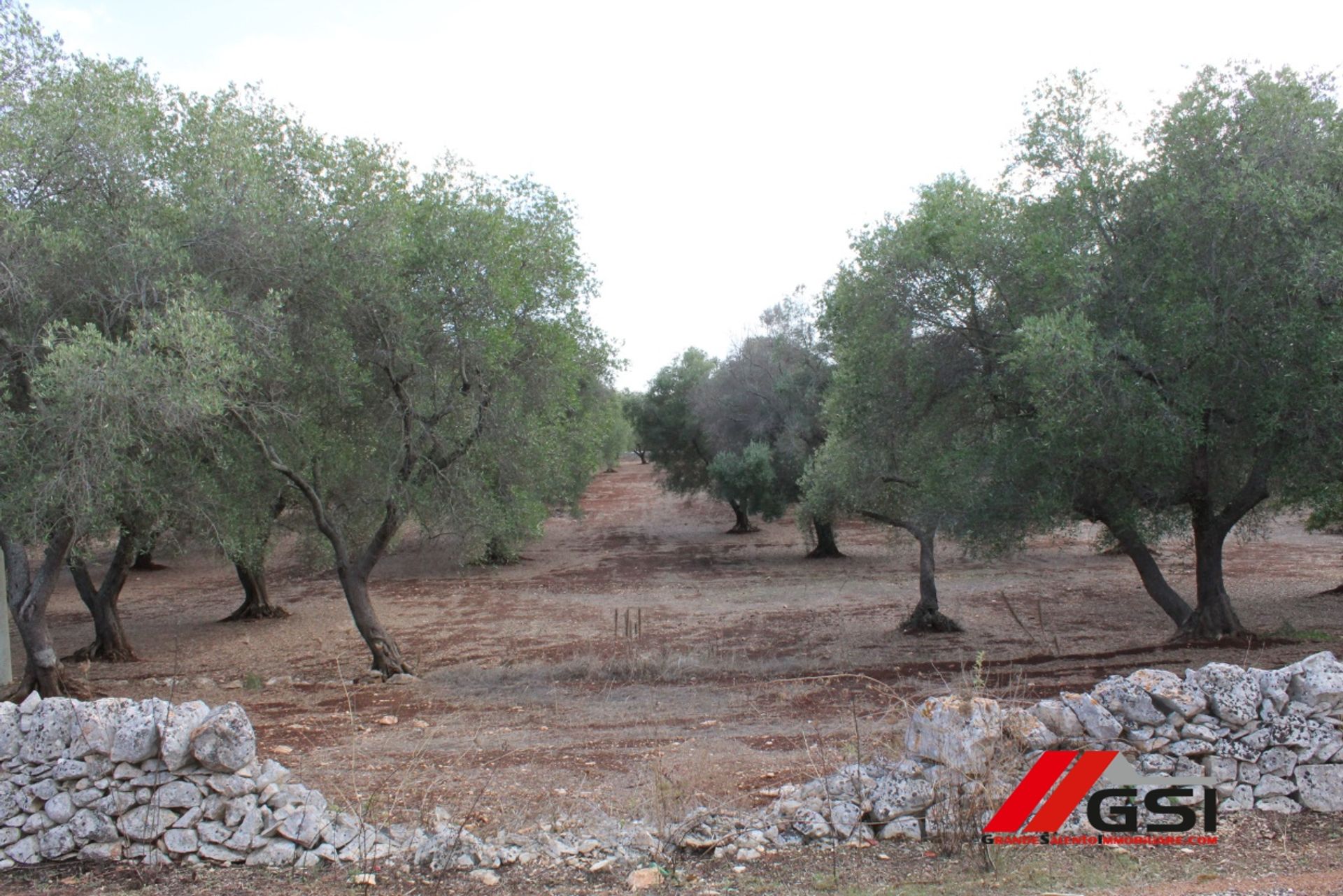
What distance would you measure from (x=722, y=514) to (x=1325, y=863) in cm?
4678

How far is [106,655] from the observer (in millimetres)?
18125

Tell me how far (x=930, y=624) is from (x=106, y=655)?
16263 mm

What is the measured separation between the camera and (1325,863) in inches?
215

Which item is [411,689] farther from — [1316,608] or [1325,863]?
[1316,608]

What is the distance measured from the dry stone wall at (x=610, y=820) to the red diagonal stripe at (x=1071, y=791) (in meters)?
0.10

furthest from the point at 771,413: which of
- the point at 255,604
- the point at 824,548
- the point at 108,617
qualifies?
the point at 108,617

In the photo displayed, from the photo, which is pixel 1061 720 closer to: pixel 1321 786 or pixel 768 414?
pixel 1321 786

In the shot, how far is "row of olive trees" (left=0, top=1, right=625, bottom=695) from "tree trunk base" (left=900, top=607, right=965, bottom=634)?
7719 millimetres

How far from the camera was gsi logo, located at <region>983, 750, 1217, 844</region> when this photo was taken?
5.98m

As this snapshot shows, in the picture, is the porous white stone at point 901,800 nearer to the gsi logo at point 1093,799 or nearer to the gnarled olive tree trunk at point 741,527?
the gsi logo at point 1093,799

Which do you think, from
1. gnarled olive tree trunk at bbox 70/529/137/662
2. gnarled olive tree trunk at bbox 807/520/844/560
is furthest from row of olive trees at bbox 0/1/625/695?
gnarled olive tree trunk at bbox 807/520/844/560

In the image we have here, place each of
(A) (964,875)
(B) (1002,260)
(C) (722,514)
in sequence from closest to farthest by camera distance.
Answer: (A) (964,875)
(B) (1002,260)
(C) (722,514)

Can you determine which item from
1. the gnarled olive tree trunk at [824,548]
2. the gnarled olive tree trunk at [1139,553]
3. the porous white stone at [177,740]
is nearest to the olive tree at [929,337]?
the gnarled olive tree trunk at [1139,553]

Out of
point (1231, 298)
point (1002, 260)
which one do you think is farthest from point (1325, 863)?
point (1002, 260)
